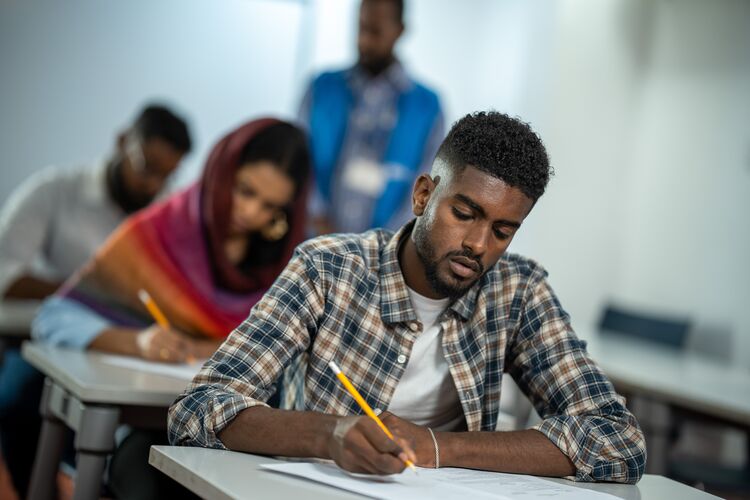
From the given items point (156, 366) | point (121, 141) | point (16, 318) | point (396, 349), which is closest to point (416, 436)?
point (396, 349)

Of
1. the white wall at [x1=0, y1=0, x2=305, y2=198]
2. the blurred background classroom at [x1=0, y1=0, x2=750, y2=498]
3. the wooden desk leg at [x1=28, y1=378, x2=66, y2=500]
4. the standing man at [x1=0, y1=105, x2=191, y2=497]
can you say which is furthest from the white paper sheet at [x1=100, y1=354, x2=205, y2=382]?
the white wall at [x1=0, y1=0, x2=305, y2=198]

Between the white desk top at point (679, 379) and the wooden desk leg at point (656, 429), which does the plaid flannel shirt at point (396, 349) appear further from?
the wooden desk leg at point (656, 429)

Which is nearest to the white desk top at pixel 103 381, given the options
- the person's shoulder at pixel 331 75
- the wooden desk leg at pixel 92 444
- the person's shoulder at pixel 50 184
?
the wooden desk leg at pixel 92 444

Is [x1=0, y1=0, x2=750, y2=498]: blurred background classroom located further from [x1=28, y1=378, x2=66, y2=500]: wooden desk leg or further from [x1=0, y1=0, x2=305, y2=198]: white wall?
[x1=28, y1=378, x2=66, y2=500]: wooden desk leg

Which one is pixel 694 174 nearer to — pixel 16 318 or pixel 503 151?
pixel 16 318

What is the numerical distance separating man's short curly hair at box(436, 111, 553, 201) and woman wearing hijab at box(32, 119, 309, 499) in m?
1.10

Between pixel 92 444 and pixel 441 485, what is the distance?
31.4 inches

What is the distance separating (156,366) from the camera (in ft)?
6.93

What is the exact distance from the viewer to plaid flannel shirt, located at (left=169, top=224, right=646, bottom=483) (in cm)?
144

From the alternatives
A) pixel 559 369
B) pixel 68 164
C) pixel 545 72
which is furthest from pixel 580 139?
pixel 559 369

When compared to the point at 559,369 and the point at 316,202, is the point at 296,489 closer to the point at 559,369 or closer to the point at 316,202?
the point at 559,369

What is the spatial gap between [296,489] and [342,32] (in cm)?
469

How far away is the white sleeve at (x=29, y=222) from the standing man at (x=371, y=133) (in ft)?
3.09

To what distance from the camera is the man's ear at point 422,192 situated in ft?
5.17
